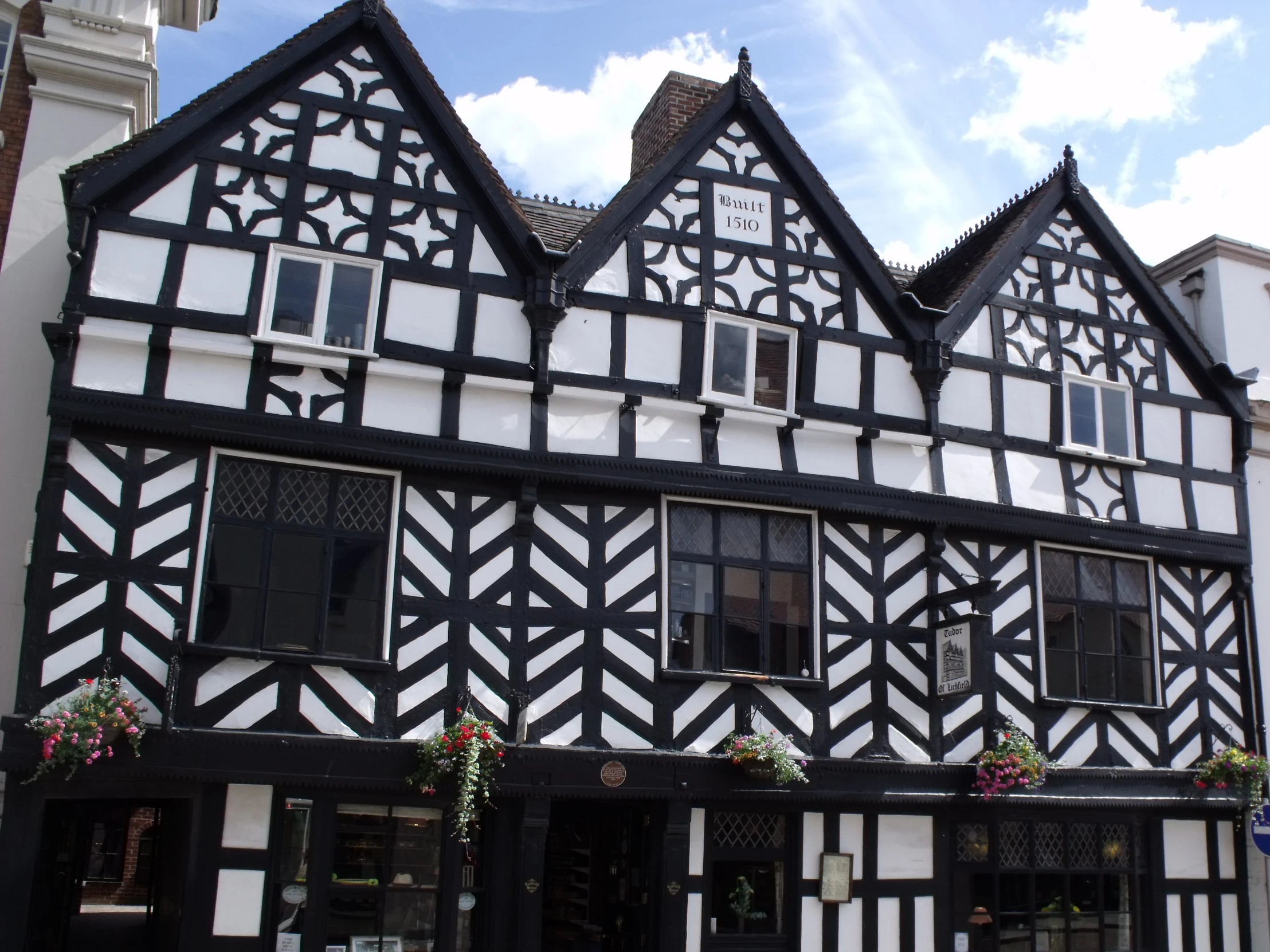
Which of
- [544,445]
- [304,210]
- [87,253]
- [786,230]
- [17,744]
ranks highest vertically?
[786,230]

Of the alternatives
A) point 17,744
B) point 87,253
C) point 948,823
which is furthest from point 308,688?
point 948,823

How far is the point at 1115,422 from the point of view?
15.5 metres

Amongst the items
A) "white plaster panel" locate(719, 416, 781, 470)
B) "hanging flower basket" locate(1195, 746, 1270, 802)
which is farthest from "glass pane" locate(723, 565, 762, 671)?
"hanging flower basket" locate(1195, 746, 1270, 802)

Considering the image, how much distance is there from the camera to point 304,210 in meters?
12.5

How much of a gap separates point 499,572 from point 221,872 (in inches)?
142

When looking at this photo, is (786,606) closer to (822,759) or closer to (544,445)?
(822,759)

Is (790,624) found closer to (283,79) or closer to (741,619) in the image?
(741,619)

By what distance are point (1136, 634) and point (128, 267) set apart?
11.5 metres

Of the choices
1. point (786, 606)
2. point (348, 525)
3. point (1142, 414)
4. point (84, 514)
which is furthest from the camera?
point (1142, 414)

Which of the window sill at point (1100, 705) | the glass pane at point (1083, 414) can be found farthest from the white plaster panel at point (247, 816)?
the glass pane at point (1083, 414)

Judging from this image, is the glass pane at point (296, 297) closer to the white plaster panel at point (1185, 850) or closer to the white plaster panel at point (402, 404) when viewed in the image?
the white plaster panel at point (402, 404)

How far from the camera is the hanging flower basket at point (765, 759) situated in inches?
481

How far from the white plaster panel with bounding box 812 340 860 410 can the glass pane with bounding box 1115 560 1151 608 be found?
3.80m

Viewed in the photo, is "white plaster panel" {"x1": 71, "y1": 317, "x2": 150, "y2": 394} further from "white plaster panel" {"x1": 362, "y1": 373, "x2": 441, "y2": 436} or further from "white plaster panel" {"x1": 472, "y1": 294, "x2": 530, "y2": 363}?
"white plaster panel" {"x1": 472, "y1": 294, "x2": 530, "y2": 363}
